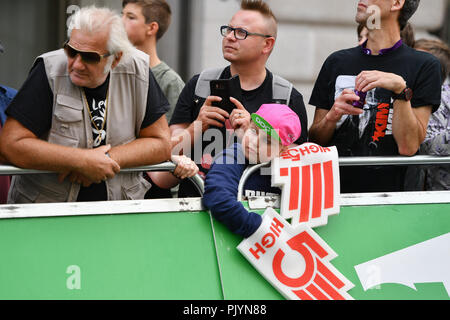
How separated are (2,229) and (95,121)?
0.74m

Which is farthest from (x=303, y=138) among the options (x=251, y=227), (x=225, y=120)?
(x=251, y=227)

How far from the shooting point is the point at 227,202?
3773 mm

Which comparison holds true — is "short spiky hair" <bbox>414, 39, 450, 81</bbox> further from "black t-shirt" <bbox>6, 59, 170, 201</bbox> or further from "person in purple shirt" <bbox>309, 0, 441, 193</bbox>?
"black t-shirt" <bbox>6, 59, 170, 201</bbox>

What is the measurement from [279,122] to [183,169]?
1.93 feet

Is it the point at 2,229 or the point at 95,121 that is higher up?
the point at 95,121

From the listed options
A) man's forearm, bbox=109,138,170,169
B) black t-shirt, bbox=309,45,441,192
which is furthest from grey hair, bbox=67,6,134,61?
black t-shirt, bbox=309,45,441,192

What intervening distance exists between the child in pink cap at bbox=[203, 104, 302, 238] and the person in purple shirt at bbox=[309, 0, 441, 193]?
0.56 metres

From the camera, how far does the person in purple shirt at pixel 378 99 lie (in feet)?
14.1

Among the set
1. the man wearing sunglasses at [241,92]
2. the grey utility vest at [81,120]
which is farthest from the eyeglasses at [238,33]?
the grey utility vest at [81,120]

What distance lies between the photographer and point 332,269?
3918 mm

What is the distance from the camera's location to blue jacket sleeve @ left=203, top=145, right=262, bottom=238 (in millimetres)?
3775

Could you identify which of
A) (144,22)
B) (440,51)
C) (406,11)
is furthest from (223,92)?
(440,51)

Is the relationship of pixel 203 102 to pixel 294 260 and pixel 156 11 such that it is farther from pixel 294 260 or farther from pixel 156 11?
pixel 156 11

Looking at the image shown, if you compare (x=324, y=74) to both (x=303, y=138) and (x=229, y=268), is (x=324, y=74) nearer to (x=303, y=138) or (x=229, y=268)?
(x=303, y=138)
